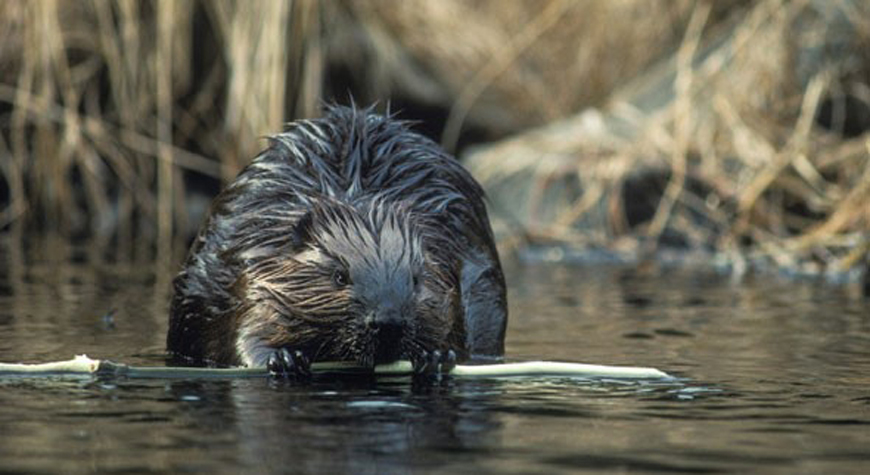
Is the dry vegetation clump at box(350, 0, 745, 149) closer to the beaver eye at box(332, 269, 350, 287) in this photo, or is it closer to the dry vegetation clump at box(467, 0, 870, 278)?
the dry vegetation clump at box(467, 0, 870, 278)

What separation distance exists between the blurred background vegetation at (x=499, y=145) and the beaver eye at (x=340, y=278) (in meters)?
4.59

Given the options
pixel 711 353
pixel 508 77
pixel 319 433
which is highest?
pixel 508 77

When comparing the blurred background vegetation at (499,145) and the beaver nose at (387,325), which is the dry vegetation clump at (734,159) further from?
the beaver nose at (387,325)

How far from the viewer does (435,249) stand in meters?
5.36

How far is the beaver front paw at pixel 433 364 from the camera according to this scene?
4.69m

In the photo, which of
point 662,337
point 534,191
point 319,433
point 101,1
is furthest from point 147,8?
point 319,433

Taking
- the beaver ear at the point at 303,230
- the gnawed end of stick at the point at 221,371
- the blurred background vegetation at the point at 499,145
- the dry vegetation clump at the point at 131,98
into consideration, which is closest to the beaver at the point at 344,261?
the beaver ear at the point at 303,230

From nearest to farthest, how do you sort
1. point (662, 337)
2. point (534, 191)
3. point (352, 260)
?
1. point (352, 260)
2. point (662, 337)
3. point (534, 191)

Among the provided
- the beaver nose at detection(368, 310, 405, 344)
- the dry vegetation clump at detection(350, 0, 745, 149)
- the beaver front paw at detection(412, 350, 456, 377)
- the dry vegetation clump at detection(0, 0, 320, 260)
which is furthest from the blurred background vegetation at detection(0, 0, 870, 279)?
the beaver nose at detection(368, 310, 405, 344)

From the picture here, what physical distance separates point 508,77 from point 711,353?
9081 millimetres

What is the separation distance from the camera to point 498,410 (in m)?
4.09

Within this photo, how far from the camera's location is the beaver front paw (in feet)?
15.4

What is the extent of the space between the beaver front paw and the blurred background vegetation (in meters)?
4.56

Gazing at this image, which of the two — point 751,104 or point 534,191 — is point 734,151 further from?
point 534,191
